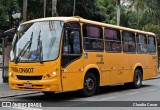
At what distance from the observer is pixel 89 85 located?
575 inches

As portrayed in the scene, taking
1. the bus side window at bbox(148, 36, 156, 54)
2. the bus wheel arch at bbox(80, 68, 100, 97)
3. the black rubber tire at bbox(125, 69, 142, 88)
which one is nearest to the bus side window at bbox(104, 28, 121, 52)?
the bus wheel arch at bbox(80, 68, 100, 97)

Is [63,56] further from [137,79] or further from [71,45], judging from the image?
[137,79]

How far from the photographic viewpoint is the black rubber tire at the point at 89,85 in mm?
14348

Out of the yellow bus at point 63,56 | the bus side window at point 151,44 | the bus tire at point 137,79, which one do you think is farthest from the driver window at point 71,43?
the bus side window at point 151,44

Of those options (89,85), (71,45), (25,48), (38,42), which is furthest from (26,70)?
(89,85)

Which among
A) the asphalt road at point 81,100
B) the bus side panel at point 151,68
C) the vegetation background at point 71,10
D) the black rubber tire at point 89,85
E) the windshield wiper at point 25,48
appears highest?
the vegetation background at point 71,10

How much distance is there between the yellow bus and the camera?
42.6 ft

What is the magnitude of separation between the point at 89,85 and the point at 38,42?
2686 mm

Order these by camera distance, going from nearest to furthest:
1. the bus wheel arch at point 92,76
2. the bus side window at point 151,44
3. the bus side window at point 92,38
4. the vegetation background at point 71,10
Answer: the bus wheel arch at point 92,76, the bus side window at point 92,38, the bus side window at point 151,44, the vegetation background at point 71,10

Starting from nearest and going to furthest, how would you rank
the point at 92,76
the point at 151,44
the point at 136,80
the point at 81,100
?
the point at 81,100, the point at 92,76, the point at 136,80, the point at 151,44

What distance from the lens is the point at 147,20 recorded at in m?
50.3

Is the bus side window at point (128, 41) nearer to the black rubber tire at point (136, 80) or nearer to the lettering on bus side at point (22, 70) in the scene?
the black rubber tire at point (136, 80)

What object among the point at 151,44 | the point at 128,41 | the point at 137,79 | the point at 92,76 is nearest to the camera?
the point at 92,76

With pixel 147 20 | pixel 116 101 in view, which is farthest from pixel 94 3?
pixel 116 101
